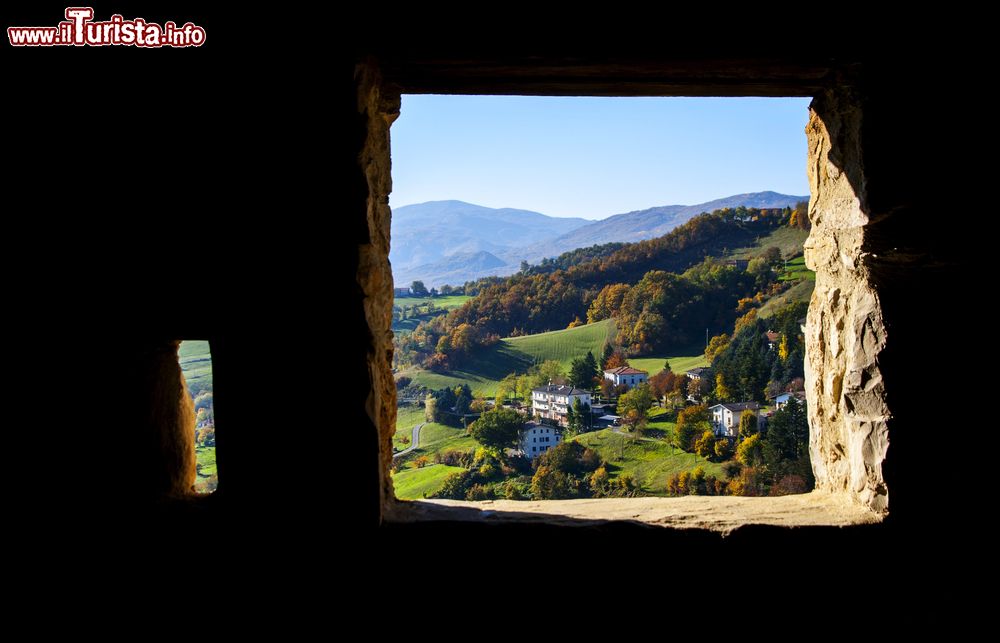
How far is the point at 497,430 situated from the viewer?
19.4 ft

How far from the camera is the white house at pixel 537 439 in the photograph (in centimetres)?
585

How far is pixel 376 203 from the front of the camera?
2387 millimetres

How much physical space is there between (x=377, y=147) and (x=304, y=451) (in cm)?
117

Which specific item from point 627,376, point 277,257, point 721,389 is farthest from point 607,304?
point 277,257

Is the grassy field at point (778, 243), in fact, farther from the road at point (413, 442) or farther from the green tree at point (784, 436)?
the road at point (413, 442)

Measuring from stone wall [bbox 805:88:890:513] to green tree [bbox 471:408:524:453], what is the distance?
343cm

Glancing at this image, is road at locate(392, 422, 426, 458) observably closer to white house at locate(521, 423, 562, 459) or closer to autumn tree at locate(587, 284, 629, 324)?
white house at locate(521, 423, 562, 459)

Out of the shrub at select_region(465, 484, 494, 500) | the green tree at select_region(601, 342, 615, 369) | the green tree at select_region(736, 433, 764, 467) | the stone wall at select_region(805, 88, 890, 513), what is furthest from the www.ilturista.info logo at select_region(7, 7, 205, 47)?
the green tree at select_region(601, 342, 615, 369)

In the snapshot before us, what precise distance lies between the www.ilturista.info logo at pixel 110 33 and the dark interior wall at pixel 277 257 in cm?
6

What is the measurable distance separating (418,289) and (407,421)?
422cm

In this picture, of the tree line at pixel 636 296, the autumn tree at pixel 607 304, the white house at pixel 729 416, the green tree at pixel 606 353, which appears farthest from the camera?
the green tree at pixel 606 353

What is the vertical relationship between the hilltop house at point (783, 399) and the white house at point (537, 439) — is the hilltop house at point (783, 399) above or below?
above

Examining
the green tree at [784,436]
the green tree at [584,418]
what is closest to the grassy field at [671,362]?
the green tree at [584,418]

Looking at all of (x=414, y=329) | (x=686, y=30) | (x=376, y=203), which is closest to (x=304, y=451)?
(x=376, y=203)
